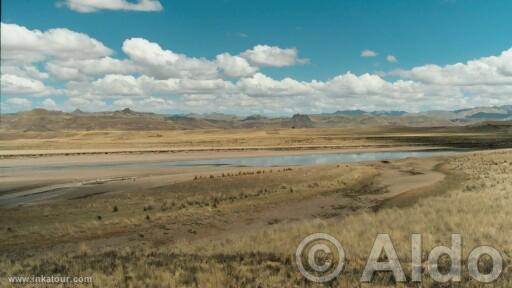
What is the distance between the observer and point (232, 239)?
17.1 m

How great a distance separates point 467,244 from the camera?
13578 mm

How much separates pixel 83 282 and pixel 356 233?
9.85 m

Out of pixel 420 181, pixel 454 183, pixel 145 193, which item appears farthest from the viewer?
pixel 420 181

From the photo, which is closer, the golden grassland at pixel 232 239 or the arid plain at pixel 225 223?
the golden grassland at pixel 232 239

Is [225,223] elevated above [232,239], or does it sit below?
A: below

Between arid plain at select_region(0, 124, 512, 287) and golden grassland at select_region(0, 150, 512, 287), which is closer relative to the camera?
golden grassland at select_region(0, 150, 512, 287)

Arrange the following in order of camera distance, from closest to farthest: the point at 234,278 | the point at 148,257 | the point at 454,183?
the point at 234,278 → the point at 148,257 → the point at 454,183

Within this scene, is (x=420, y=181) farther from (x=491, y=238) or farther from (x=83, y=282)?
(x=83, y=282)

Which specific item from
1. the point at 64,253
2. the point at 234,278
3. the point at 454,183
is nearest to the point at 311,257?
the point at 234,278

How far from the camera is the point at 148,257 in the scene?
13914mm

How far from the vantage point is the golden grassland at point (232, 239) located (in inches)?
442

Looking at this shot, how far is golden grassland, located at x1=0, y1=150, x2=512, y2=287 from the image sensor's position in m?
11.2

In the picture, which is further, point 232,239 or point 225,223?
point 225,223

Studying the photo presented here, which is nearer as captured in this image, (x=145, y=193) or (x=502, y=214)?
(x=502, y=214)
